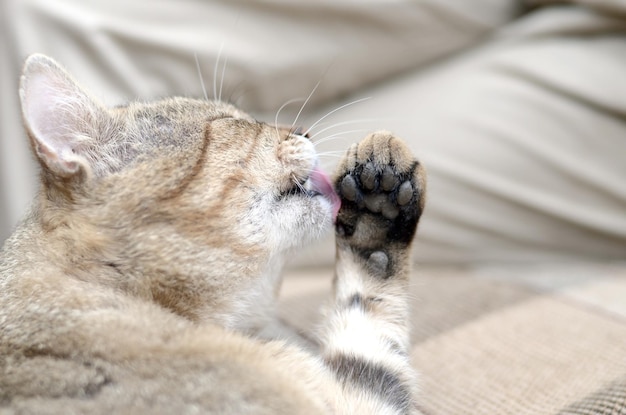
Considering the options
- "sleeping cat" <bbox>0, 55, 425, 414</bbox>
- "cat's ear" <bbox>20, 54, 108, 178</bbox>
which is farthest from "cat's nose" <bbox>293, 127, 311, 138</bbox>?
"cat's ear" <bbox>20, 54, 108, 178</bbox>

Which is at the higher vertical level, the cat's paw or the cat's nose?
the cat's nose

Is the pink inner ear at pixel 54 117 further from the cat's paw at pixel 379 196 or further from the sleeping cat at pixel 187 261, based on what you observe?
the cat's paw at pixel 379 196

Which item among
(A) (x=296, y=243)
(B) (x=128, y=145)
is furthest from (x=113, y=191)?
(A) (x=296, y=243)

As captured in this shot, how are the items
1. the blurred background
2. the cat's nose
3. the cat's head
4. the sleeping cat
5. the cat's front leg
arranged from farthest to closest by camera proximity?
the blurred background, the cat's nose, the cat's front leg, the cat's head, the sleeping cat

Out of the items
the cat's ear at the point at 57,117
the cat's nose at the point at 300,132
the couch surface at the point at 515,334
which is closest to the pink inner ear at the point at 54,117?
the cat's ear at the point at 57,117

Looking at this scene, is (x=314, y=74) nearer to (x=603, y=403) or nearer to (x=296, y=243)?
(x=296, y=243)

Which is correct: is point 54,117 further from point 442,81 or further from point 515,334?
point 442,81

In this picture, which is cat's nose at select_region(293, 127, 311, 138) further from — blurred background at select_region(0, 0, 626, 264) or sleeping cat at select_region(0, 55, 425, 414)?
blurred background at select_region(0, 0, 626, 264)
